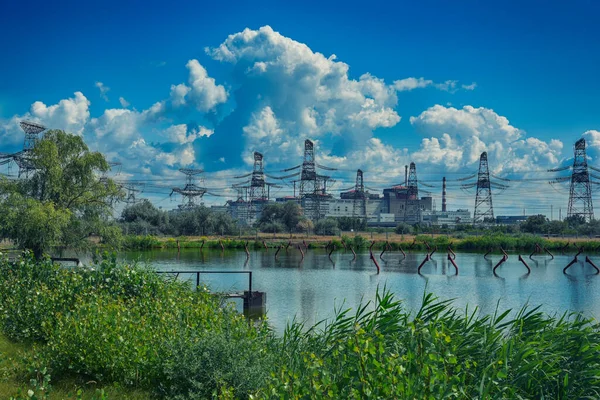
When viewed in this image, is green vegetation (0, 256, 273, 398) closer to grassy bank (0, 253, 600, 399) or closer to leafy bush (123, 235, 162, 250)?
grassy bank (0, 253, 600, 399)

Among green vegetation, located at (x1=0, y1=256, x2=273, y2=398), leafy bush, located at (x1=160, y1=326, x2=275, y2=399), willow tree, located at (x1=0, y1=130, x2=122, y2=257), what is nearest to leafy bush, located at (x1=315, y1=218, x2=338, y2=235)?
willow tree, located at (x1=0, y1=130, x2=122, y2=257)

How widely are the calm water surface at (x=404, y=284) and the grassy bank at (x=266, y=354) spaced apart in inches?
295

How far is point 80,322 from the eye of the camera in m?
9.09

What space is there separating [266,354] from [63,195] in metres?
25.1

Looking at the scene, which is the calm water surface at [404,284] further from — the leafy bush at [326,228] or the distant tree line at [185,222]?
the leafy bush at [326,228]

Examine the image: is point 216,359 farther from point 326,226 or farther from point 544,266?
point 326,226

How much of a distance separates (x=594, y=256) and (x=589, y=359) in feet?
223

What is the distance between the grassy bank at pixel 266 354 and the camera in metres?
5.59

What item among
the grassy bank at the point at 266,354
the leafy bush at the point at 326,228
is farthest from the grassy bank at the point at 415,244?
the grassy bank at the point at 266,354

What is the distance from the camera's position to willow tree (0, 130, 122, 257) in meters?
27.5

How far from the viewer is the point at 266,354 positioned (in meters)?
8.49

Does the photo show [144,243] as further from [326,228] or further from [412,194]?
[412,194]

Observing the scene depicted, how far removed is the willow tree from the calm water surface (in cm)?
329

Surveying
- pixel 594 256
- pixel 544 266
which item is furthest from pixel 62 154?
pixel 594 256
